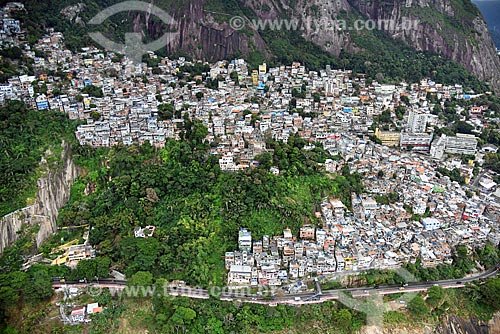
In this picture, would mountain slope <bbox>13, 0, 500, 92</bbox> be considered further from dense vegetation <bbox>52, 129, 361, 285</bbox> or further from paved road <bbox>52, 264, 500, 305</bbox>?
paved road <bbox>52, 264, 500, 305</bbox>

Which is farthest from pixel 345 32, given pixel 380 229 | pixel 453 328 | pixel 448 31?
pixel 453 328

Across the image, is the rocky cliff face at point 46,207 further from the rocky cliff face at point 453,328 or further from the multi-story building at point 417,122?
the multi-story building at point 417,122

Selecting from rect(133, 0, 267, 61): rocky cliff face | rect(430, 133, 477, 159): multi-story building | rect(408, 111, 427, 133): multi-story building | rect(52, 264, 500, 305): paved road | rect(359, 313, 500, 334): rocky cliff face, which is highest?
rect(133, 0, 267, 61): rocky cliff face

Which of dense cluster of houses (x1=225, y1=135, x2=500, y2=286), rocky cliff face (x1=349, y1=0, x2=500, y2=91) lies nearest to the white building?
dense cluster of houses (x1=225, y1=135, x2=500, y2=286)

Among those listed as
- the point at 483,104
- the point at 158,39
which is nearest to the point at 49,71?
the point at 158,39

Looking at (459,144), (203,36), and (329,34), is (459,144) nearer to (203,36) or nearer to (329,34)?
(329,34)
